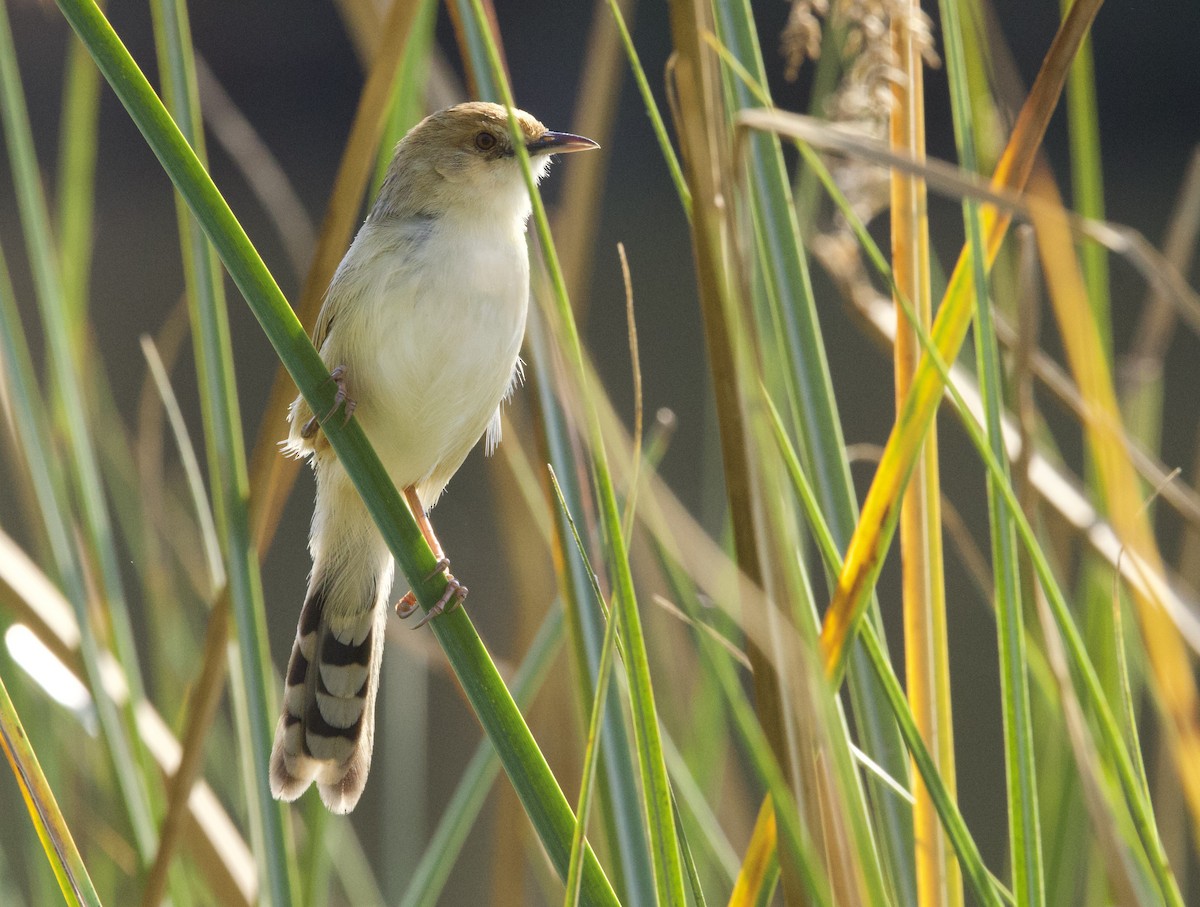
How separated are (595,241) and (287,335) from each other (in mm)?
6882

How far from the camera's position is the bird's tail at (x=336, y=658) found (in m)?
1.78

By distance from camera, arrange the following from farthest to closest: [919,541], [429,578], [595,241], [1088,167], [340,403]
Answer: [595,241], [340,403], [1088,167], [919,541], [429,578]

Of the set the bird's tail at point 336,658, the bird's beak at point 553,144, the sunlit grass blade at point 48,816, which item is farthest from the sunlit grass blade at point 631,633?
the bird's beak at point 553,144

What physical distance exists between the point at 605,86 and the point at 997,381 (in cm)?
102

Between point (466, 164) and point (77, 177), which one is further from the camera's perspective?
point (466, 164)

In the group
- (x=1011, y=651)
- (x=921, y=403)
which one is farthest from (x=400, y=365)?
(x=1011, y=651)

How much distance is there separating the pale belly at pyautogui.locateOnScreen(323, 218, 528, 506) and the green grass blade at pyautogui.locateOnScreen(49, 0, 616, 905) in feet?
2.33

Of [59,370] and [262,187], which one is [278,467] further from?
[262,187]

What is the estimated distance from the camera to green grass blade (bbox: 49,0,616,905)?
1.08 m

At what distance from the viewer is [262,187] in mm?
2238

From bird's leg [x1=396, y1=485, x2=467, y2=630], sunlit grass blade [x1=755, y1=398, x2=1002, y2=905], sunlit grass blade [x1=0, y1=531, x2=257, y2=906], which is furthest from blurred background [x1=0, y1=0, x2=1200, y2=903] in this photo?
sunlit grass blade [x1=755, y1=398, x2=1002, y2=905]

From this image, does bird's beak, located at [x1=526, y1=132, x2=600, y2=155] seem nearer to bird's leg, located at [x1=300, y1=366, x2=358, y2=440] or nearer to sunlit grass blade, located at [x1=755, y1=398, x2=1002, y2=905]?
bird's leg, located at [x1=300, y1=366, x2=358, y2=440]

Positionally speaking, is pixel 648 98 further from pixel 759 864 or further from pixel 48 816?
pixel 48 816

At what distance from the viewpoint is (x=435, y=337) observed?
1936 millimetres
